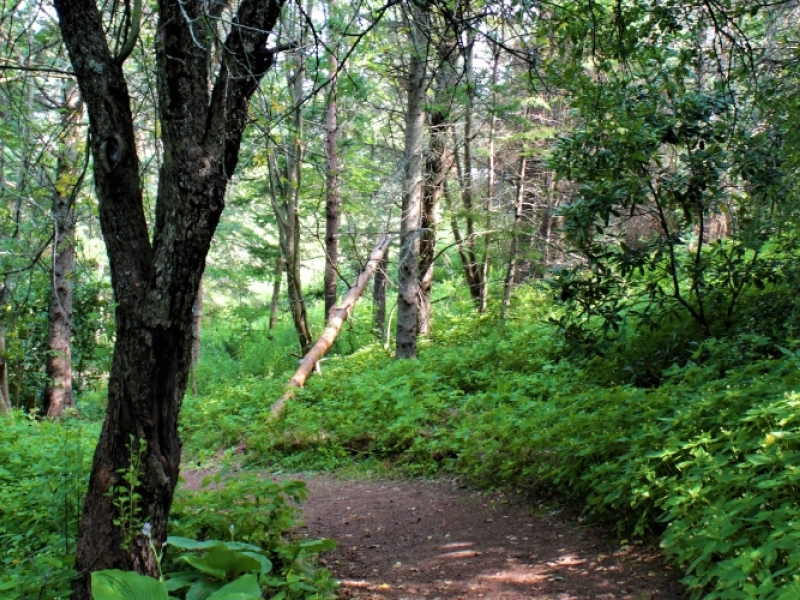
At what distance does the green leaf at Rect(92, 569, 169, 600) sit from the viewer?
103 inches

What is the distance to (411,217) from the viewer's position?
10.7m

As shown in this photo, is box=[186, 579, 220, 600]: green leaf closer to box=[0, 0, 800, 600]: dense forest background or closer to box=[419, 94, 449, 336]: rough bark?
box=[0, 0, 800, 600]: dense forest background

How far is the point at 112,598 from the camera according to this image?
103 inches

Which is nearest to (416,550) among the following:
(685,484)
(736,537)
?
(685,484)

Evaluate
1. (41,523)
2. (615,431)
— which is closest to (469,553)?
(615,431)

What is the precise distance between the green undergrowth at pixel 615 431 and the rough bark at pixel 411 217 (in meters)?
0.54

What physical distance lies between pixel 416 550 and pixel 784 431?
2.47 metres

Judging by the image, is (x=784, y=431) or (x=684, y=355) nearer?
(x=784, y=431)

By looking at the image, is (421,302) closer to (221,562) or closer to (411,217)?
(411,217)

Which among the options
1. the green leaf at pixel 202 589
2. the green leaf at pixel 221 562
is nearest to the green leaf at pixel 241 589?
the green leaf at pixel 202 589

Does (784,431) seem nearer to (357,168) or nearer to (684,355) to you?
(684,355)

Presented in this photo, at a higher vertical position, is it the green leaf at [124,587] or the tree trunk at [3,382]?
the tree trunk at [3,382]

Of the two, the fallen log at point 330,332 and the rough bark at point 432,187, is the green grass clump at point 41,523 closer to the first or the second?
the fallen log at point 330,332

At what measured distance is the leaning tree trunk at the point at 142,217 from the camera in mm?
3131
